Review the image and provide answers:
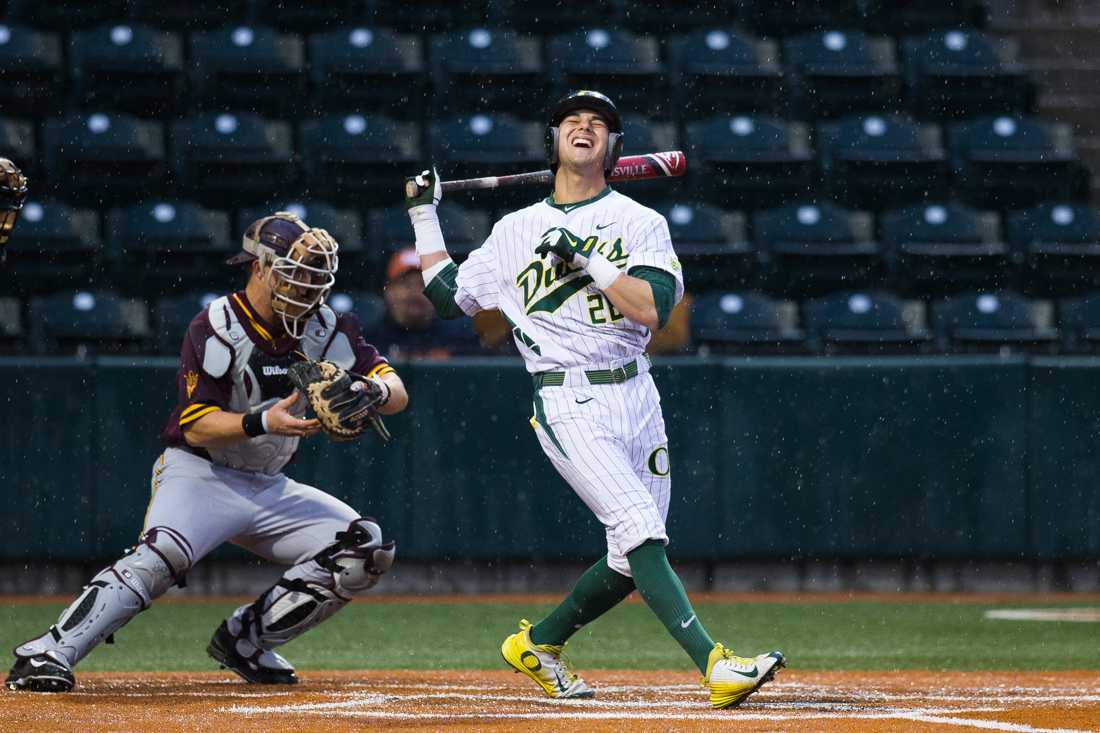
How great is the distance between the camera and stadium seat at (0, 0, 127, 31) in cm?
1218

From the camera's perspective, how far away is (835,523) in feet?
30.8

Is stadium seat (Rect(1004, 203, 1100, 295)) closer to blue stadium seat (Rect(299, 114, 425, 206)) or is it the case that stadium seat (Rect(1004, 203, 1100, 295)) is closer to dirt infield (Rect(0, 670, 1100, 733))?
blue stadium seat (Rect(299, 114, 425, 206))

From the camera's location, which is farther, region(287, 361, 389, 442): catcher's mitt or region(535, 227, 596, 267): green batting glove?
region(287, 361, 389, 442): catcher's mitt

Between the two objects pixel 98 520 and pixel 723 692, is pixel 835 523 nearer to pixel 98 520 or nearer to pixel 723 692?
pixel 98 520

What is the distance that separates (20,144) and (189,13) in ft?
6.40

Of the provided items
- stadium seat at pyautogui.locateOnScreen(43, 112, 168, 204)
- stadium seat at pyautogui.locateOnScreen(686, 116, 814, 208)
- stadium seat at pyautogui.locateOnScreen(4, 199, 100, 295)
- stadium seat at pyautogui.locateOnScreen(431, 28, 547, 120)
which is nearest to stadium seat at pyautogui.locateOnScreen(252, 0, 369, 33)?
stadium seat at pyautogui.locateOnScreen(431, 28, 547, 120)

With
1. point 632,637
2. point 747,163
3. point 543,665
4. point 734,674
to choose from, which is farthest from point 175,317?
point 734,674

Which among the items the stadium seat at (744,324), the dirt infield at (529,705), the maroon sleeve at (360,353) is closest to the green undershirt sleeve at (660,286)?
the maroon sleeve at (360,353)

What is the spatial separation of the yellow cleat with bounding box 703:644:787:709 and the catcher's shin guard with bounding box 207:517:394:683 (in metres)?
1.20

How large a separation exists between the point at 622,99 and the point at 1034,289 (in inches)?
127

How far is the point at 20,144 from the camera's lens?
11164 millimetres

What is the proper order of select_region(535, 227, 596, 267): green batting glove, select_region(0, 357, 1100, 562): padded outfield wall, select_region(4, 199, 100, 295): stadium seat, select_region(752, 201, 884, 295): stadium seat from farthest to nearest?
select_region(752, 201, 884, 295): stadium seat
select_region(4, 199, 100, 295): stadium seat
select_region(0, 357, 1100, 562): padded outfield wall
select_region(535, 227, 596, 267): green batting glove

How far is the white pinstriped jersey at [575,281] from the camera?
4609 mm

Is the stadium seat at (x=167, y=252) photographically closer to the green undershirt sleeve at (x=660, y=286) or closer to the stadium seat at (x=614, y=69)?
the stadium seat at (x=614, y=69)
